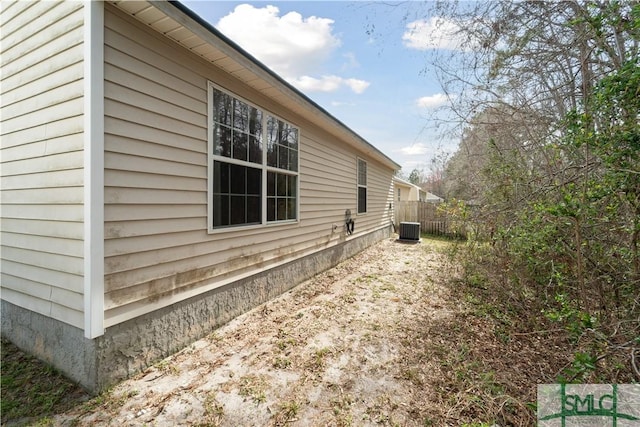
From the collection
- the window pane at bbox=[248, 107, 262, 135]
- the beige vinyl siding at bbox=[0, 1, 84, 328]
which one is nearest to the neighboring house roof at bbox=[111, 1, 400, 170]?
the window pane at bbox=[248, 107, 262, 135]

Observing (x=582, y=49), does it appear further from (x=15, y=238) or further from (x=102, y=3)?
(x=15, y=238)

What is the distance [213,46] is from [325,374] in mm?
3567

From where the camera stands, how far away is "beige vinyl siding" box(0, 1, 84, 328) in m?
2.29

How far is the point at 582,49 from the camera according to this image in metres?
2.71

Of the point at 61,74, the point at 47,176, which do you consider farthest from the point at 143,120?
the point at 47,176

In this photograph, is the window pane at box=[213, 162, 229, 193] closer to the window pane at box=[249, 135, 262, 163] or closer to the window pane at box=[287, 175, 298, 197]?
the window pane at box=[249, 135, 262, 163]

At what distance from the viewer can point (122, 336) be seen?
236 cm

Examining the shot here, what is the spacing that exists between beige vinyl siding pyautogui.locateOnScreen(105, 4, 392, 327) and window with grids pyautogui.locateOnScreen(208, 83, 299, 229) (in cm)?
15

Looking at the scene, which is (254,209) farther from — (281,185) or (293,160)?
(293,160)

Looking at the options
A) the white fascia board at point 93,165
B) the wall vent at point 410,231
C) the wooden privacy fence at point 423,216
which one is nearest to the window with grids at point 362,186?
the wall vent at point 410,231

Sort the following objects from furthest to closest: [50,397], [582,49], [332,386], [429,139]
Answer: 1. [429,139]
2. [582,49]
3. [332,386]
4. [50,397]

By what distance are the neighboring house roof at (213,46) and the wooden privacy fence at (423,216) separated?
9.87 m

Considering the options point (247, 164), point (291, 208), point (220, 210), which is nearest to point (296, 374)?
point (220, 210)

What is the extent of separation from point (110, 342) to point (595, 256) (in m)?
4.36
